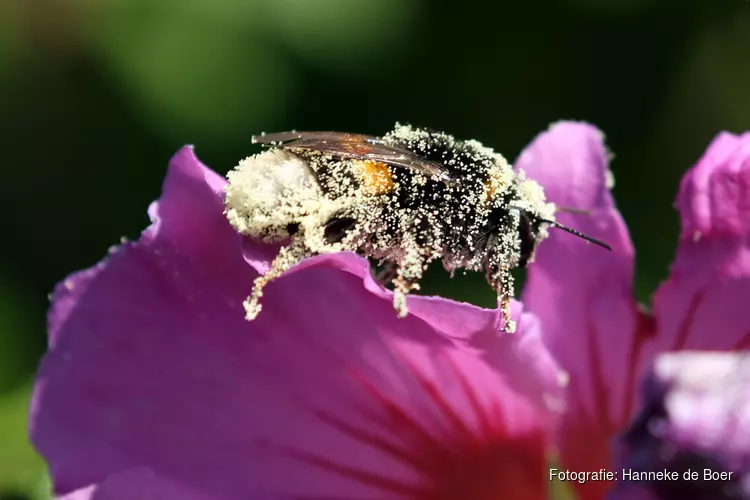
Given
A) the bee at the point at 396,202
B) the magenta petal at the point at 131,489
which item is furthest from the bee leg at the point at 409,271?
the magenta petal at the point at 131,489

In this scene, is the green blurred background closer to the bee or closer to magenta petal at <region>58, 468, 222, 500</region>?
the bee

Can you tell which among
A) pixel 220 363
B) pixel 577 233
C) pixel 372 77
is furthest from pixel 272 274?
pixel 372 77

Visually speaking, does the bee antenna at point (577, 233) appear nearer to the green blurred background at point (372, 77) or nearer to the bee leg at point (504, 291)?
the bee leg at point (504, 291)

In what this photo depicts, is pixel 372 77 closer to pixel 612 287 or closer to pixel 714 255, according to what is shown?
pixel 612 287

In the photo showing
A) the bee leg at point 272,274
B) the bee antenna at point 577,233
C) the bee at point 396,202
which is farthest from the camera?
the bee antenna at point 577,233

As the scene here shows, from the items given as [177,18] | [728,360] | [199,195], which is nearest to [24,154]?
[177,18]

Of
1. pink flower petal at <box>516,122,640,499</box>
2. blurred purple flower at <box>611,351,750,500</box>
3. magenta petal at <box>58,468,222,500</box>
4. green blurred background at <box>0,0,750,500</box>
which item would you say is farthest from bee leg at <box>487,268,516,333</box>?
green blurred background at <box>0,0,750,500</box>
